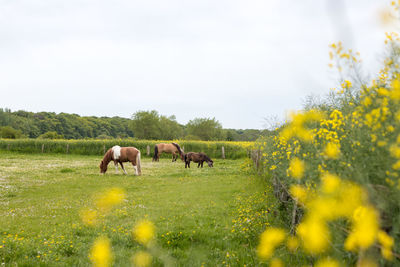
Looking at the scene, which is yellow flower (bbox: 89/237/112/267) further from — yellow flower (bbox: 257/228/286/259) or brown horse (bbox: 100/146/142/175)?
brown horse (bbox: 100/146/142/175)

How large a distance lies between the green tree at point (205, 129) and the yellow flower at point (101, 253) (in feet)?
227

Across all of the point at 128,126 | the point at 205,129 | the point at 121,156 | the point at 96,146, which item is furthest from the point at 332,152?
the point at 205,129

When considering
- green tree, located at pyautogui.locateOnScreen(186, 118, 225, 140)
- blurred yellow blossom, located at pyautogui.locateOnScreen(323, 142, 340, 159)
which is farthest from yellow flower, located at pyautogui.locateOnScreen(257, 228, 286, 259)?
green tree, located at pyautogui.locateOnScreen(186, 118, 225, 140)

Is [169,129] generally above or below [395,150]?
above

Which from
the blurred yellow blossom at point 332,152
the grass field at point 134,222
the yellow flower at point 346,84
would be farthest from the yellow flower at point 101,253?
the yellow flower at point 346,84

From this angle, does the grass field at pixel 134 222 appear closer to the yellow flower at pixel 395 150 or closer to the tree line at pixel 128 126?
the yellow flower at pixel 395 150

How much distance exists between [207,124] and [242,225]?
70311 mm

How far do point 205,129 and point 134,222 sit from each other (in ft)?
227

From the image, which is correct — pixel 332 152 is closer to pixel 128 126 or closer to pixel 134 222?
pixel 134 222

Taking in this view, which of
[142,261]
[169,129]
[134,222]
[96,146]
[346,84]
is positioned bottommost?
[134,222]

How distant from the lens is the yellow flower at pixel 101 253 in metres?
2.21

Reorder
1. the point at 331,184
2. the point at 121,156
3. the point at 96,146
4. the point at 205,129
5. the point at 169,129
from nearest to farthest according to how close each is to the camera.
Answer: the point at 331,184, the point at 121,156, the point at 96,146, the point at 169,129, the point at 205,129

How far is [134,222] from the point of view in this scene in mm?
6113

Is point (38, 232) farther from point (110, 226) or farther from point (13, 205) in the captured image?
point (13, 205)
